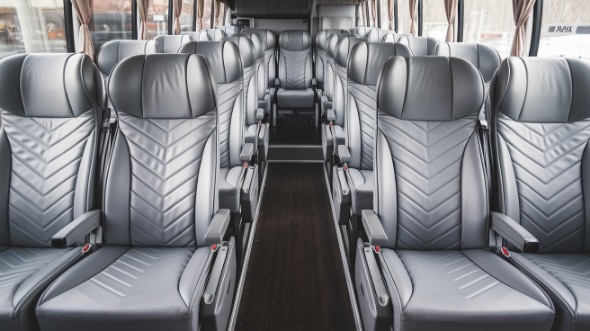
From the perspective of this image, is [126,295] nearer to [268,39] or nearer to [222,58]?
[222,58]

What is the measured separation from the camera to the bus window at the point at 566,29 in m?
3.24

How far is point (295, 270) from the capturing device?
263cm

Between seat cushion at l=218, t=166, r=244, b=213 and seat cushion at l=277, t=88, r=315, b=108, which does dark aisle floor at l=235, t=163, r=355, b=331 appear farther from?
seat cushion at l=277, t=88, r=315, b=108

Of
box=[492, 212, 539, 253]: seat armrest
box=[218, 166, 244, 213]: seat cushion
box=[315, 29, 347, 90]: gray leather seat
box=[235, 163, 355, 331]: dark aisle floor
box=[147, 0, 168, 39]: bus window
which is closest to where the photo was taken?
box=[492, 212, 539, 253]: seat armrest

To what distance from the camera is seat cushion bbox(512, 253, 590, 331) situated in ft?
4.63

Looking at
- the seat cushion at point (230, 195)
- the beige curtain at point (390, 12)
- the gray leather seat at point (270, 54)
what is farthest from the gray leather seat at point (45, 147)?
the beige curtain at point (390, 12)

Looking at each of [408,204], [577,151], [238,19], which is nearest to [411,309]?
[408,204]

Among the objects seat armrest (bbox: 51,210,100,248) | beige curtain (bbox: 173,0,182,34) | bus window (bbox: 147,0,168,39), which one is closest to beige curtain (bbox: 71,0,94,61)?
bus window (bbox: 147,0,168,39)

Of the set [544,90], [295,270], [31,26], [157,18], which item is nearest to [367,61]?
[544,90]

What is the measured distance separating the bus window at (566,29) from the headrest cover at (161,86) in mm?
2618

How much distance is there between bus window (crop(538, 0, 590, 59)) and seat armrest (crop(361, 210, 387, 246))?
2215 millimetres

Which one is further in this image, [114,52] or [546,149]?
[114,52]

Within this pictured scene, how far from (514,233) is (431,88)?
72cm

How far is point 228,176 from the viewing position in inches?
104
